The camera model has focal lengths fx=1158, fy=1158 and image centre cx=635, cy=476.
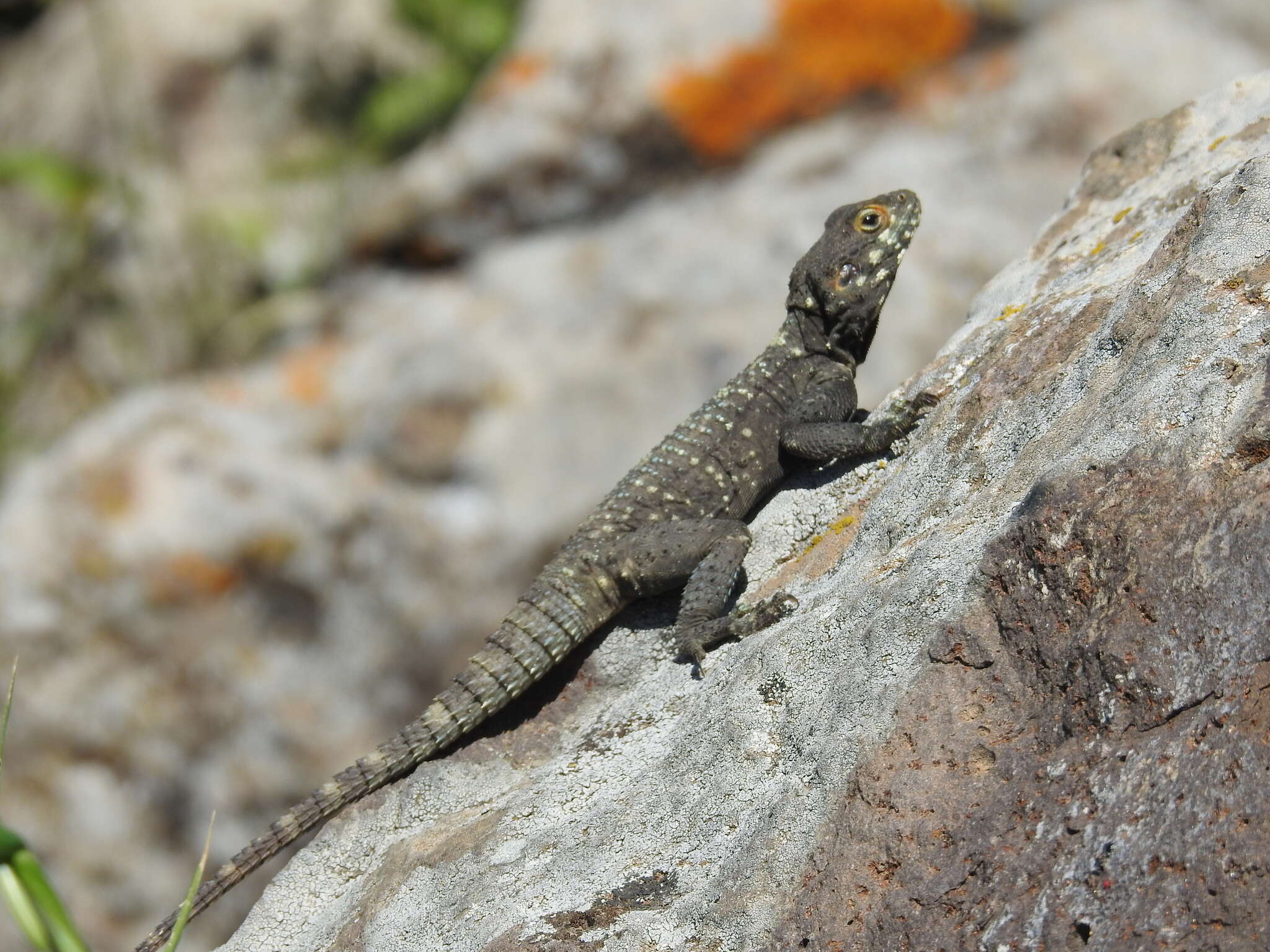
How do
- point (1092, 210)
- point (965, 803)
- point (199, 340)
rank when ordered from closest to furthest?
1. point (965, 803)
2. point (1092, 210)
3. point (199, 340)

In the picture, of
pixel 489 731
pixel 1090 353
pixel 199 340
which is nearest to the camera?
pixel 1090 353

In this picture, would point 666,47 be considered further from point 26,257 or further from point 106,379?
point 26,257

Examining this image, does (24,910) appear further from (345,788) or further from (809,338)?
(809,338)

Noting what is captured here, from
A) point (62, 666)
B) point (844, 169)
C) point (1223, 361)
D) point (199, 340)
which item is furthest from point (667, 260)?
point (1223, 361)

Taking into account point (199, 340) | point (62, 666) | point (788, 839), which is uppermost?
point (199, 340)

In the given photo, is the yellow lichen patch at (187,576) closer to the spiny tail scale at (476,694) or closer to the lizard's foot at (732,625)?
the spiny tail scale at (476,694)

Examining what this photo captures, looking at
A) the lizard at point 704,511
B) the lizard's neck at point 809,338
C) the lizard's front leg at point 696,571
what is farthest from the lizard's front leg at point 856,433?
the lizard's neck at point 809,338

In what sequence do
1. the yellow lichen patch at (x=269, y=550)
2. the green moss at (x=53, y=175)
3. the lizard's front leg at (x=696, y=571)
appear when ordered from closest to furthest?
the lizard's front leg at (x=696, y=571) → the yellow lichen patch at (x=269, y=550) → the green moss at (x=53, y=175)
